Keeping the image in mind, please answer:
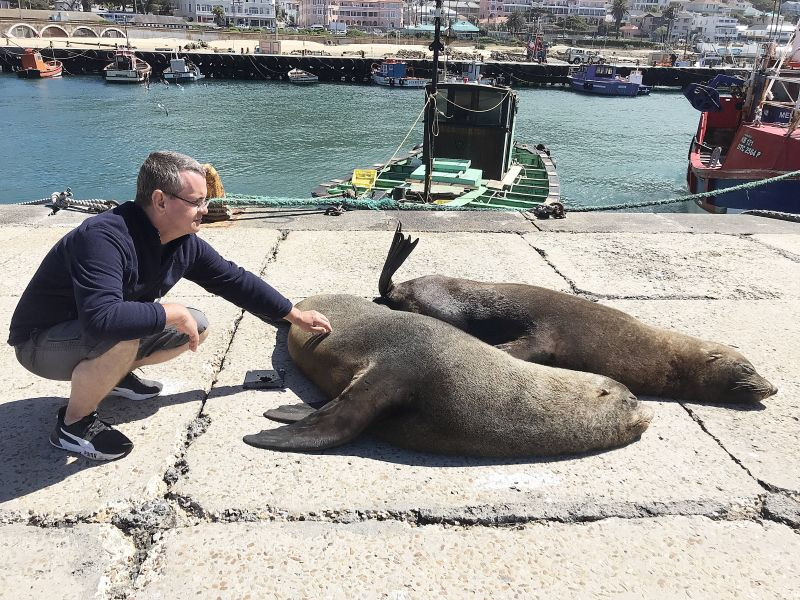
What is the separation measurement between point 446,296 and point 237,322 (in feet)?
4.27

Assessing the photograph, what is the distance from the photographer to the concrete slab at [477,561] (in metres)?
2.06

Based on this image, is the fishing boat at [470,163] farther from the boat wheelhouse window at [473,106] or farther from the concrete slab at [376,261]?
the concrete slab at [376,261]

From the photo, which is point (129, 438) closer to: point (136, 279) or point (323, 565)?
point (136, 279)

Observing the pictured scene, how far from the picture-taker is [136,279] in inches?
100

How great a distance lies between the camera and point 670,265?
5.41 metres

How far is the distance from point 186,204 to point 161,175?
0.45 ft

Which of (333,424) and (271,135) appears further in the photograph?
(271,135)

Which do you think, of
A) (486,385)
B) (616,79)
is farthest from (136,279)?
(616,79)

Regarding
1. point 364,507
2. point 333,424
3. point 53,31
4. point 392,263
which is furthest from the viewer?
point 53,31

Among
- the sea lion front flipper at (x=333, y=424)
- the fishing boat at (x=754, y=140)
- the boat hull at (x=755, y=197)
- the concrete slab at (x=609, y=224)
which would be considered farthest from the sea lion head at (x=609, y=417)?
the boat hull at (x=755, y=197)

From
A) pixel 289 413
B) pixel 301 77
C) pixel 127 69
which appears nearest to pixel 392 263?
pixel 289 413

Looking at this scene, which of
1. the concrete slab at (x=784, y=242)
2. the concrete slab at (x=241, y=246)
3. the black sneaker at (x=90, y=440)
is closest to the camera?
the black sneaker at (x=90, y=440)

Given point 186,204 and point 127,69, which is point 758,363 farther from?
point 127,69

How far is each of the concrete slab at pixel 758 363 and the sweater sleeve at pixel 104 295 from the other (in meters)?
2.50
